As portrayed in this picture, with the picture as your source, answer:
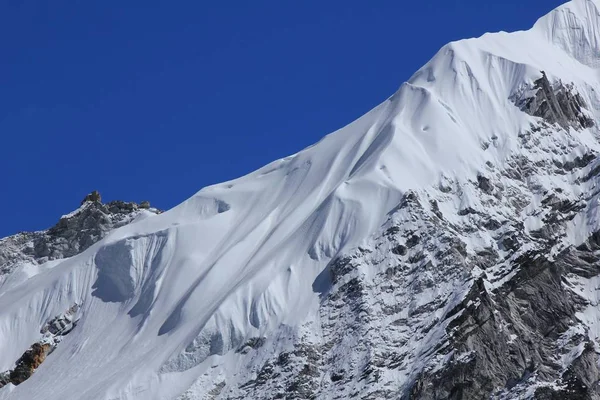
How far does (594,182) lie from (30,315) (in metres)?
63.4

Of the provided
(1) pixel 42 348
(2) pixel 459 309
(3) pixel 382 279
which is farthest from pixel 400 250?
(1) pixel 42 348

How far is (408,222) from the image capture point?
545ft

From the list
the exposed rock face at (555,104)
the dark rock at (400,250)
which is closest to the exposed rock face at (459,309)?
the dark rock at (400,250)

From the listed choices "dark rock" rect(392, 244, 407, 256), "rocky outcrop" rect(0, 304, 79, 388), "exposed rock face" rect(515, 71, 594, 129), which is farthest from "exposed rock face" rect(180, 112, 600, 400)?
"rocky outcrop" rect(0, 304, 79, 388)

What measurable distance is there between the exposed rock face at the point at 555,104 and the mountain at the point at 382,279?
0.28 m

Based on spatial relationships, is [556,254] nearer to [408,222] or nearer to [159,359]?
[408,222]

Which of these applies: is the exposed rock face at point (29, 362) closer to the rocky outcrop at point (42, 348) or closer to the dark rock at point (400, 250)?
the rocky outcrop at point (42, 348)

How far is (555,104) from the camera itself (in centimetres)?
18812

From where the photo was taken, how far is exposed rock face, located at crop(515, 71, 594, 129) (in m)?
187

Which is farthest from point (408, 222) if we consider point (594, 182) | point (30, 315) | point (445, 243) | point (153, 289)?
point (30, 315)

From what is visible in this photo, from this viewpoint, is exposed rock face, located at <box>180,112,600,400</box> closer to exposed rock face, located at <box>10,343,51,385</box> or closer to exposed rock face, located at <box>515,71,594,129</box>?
exposed rock face, located at <box>515,71,594,129</box>

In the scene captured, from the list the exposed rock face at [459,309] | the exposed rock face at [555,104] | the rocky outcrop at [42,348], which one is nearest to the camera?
the exposed rock face at [459,309]

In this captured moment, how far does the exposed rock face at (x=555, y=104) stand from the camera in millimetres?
186625

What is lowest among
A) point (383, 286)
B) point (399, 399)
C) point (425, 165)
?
point (399, 399)
